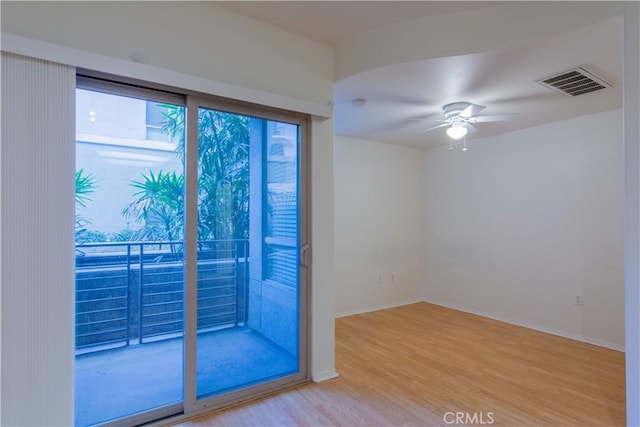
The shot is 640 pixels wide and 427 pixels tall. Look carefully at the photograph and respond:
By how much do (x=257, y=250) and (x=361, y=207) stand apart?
246 centimetres

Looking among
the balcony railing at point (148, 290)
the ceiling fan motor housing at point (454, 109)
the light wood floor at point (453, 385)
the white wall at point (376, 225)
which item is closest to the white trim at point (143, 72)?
the balcony railing at point (148, 290)

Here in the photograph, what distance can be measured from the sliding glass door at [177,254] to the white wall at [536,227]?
3085 mm

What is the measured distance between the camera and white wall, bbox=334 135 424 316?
455cm

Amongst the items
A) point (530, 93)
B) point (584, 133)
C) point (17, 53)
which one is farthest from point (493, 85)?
point (17, 53)

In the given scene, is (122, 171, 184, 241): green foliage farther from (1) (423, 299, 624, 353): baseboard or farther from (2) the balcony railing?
(1) (423, 299, 624, 353): baseboard

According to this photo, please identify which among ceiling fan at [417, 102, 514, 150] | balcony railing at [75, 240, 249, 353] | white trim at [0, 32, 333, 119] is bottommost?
balcony railing at [75, 240, 249, 353]

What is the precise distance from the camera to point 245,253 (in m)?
2.48

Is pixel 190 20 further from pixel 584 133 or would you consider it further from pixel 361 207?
pixel 584 133

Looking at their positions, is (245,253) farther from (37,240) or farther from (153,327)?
(37,240)

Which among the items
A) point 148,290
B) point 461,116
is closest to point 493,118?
point 461,116

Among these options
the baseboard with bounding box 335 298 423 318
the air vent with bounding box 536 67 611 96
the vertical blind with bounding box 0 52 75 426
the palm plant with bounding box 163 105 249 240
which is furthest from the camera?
the baseboard with bounding box 335 298 423 318

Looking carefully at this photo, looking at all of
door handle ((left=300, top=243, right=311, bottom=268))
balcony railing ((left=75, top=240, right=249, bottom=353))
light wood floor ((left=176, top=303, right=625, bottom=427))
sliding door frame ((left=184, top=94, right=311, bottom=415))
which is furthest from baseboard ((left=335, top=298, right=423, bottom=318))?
balcony railing ((left=75, top=240, right=249, bottom=353))

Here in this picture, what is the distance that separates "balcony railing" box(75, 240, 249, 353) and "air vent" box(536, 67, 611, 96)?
2739 mm

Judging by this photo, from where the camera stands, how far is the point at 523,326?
4.11 metres
